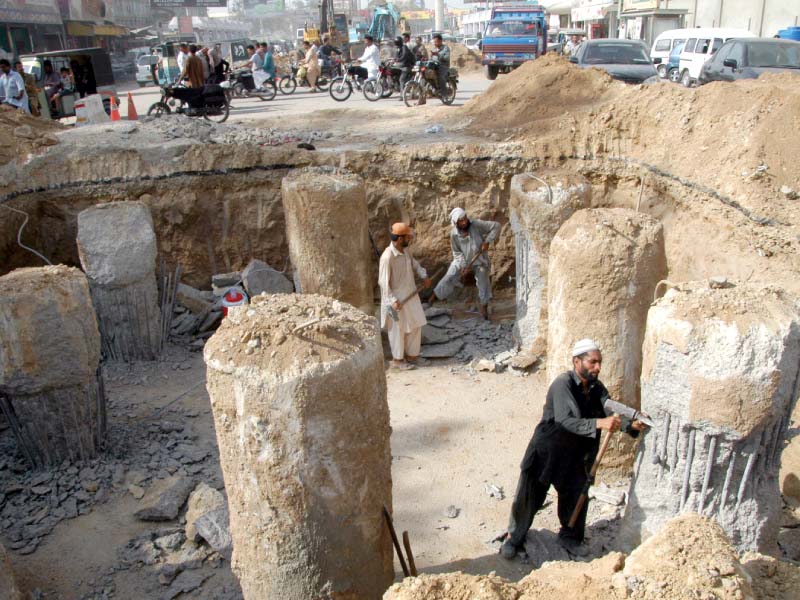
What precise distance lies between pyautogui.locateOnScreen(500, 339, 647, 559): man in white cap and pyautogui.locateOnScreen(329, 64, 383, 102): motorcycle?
11.9 m

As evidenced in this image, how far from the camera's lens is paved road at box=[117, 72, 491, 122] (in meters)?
13.9

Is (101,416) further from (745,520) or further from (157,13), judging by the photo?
(157,13)

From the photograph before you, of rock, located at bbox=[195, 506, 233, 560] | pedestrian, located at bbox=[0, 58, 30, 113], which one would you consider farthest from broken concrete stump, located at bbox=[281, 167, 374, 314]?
pedestrian, located at bbox=[0, 58, 30, 113]

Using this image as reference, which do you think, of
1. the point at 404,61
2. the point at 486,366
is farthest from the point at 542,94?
the point at 404,61

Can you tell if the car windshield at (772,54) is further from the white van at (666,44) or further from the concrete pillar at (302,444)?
the concrete pillar at (302,444)

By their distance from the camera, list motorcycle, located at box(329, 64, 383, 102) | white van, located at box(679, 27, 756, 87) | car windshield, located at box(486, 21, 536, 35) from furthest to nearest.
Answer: car windshield, located at box(486, 21, 536, 35), white van, located at box(679, 27, 756, 87), motorcycle, located at box(329, 64, 383, 102)

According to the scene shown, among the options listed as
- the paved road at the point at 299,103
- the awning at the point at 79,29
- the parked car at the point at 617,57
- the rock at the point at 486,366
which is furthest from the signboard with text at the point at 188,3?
the rock at the point at 486,366

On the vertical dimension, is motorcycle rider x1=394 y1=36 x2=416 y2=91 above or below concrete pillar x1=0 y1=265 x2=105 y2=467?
above

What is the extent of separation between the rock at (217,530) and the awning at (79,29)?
93.9 feet

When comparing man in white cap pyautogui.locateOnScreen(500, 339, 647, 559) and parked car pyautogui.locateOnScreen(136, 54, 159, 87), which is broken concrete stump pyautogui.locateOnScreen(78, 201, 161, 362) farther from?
parked car pyautogui.locateOnScreen(136, 54, 159, 87)

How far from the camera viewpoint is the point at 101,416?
5.20 meters

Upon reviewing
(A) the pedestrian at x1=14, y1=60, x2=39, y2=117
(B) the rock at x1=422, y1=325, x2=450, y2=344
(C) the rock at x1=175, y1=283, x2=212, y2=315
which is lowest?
(B) the rock at x1=422, y1=325, x2=450, y2=344

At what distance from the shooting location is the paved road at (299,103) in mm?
13945

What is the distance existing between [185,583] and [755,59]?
12.2 m
